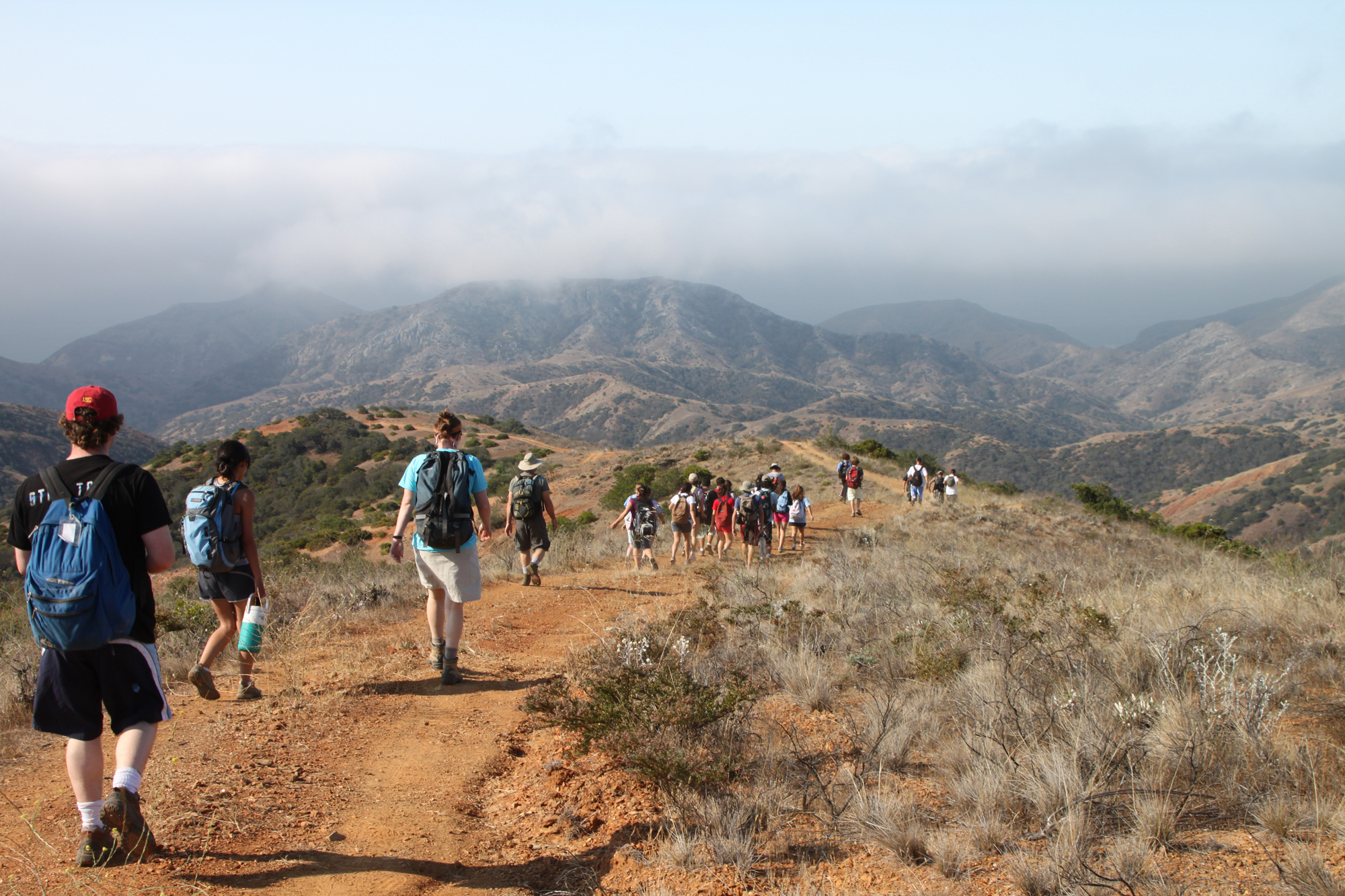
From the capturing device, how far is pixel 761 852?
125 inches

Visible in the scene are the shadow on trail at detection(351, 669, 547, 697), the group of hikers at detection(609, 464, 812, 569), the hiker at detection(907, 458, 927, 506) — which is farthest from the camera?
the hiker at detection(907, 458, 927, 506)

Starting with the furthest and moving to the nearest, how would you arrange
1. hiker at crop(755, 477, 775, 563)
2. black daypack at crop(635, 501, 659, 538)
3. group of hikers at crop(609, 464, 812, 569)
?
1. hiker at crop(755, 477, 775, 563)
2. group of hikers at crop(609, 464, 812, 569)
3. black daypack at crop(635, 501, 659, 538)

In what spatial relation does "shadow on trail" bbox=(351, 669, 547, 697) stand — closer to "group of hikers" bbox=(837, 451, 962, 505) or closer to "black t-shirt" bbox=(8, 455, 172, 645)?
"black t-shirt" bbox=(8, 455, 172, 645)

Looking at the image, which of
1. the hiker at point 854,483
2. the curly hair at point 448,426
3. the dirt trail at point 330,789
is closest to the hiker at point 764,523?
the hiker at point 854,483

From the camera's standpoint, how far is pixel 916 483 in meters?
21.8

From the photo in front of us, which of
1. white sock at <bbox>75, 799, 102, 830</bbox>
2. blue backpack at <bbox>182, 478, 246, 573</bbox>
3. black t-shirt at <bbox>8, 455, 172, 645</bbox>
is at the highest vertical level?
black t-shirt at <bbox>8, 455, 172, 645</bbox>

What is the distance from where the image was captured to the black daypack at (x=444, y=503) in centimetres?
534

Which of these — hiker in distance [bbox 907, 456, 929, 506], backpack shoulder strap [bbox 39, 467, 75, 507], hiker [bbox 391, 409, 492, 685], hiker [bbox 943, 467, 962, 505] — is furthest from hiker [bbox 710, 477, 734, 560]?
backpack shoulder strap [bbox 39, 467, 75, 507]

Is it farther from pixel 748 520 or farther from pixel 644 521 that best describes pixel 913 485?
pixel 644 521

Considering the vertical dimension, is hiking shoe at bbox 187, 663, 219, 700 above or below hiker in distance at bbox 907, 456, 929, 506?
above

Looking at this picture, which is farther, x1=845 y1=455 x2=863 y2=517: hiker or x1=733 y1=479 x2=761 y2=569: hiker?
x1=845 y1=455 x2=863 y2=517: hiker

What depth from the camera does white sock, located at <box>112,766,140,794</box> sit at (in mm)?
2918

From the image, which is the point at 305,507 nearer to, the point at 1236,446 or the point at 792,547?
the point at 792,547

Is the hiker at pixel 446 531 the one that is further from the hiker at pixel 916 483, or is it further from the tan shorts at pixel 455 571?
the hiker at pixel 916 483
